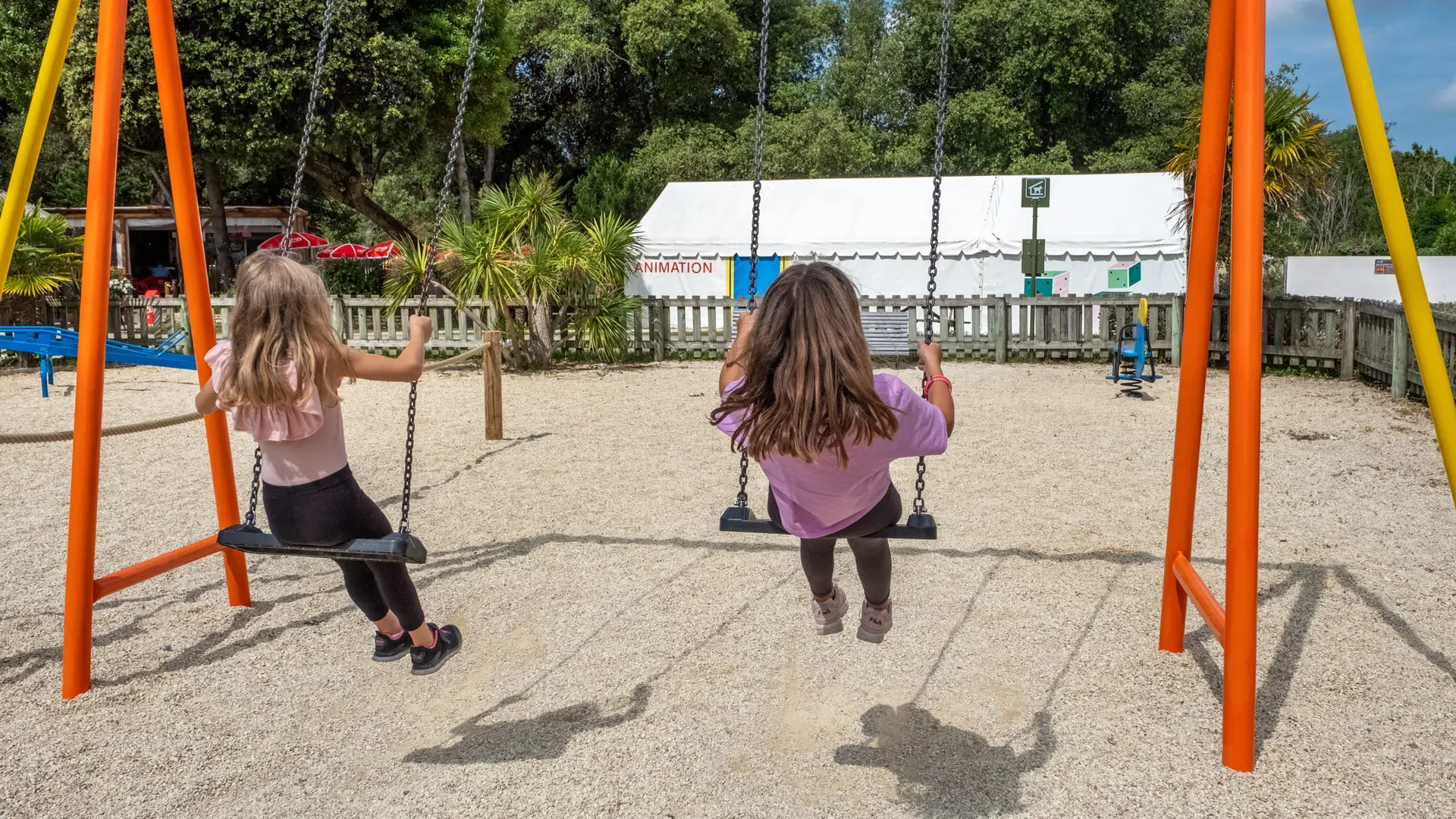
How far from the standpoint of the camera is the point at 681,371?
14.6m

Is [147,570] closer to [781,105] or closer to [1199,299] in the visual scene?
[1199,299]

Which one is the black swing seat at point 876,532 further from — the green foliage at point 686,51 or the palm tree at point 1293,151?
the green foliage at point 686,51

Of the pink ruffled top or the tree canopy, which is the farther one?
the tree canopy

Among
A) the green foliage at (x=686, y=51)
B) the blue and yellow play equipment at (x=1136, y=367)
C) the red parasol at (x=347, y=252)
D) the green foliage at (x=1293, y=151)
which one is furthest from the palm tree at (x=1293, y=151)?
the green foliage at (x=686, y=51)

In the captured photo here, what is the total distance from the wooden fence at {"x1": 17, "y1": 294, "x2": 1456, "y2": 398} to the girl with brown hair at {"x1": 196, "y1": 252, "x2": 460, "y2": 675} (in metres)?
11.3

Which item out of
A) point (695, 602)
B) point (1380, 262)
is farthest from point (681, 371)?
point (1380, 262)

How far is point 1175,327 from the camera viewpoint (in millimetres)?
14672

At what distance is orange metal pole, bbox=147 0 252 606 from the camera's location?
4422mm

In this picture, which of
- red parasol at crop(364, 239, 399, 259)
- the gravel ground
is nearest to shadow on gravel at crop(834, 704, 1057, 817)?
the gravel ground

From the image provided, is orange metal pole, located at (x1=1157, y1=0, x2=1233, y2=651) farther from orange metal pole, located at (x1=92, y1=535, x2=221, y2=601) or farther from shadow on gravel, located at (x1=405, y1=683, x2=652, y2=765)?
orange metal pole, located at (x1=92, y1=535, x2=221, y2=601)

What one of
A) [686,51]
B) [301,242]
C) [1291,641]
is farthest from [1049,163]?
[1291,641]

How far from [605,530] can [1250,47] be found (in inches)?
160

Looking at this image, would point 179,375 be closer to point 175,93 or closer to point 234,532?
point 175,93

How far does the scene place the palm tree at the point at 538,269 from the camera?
1423 centimetres
